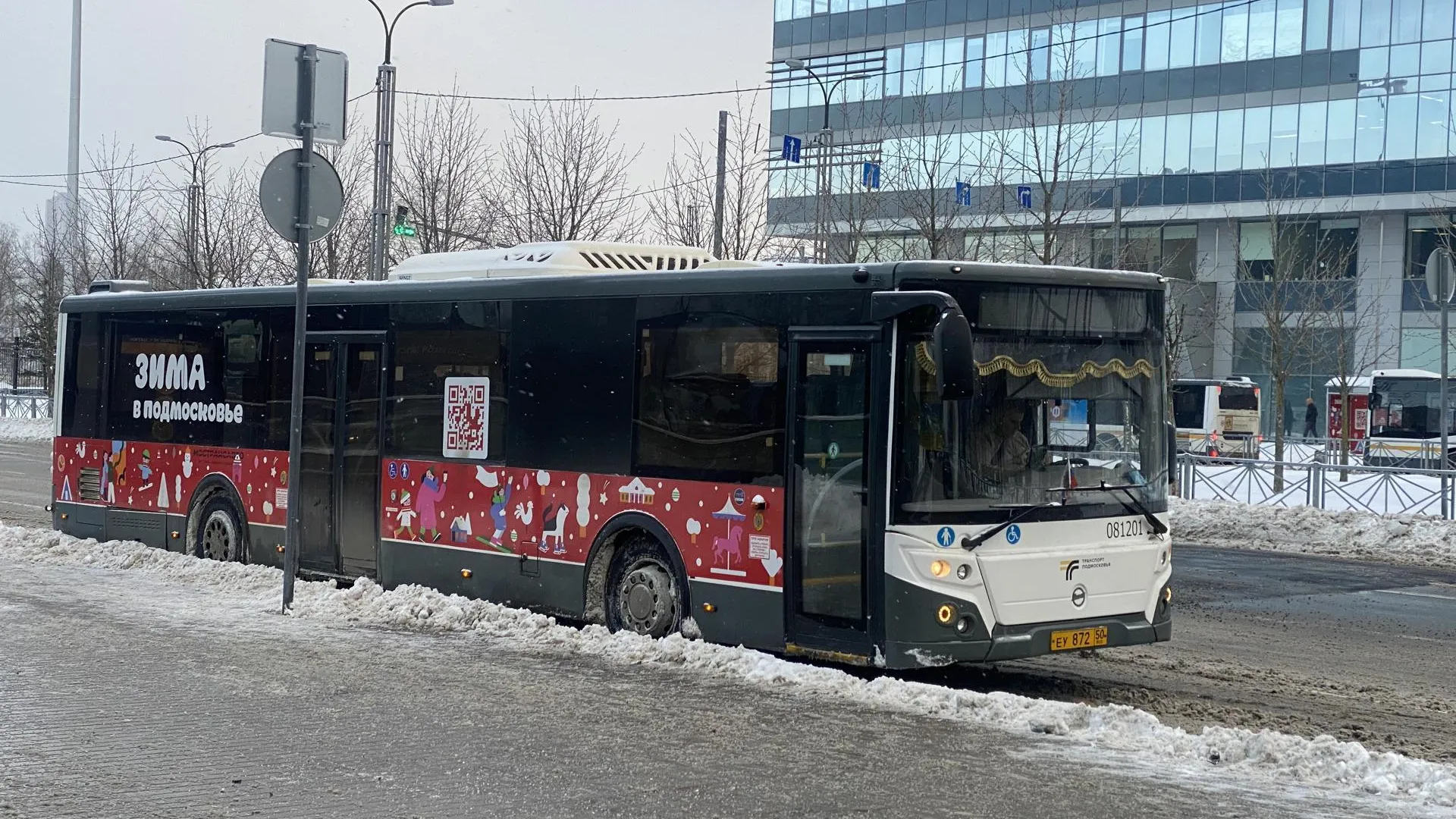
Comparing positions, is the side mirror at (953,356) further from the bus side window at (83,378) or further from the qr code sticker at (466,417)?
the bus side window at (83,378)

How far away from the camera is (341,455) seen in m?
13.0

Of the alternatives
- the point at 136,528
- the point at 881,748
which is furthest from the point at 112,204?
the point at 881,748

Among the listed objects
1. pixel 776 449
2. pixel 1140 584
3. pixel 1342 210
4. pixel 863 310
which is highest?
pixel 1342 210

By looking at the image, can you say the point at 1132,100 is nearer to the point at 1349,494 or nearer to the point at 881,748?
the point at 1349,494

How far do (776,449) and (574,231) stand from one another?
73.9ft

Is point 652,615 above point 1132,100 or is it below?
below

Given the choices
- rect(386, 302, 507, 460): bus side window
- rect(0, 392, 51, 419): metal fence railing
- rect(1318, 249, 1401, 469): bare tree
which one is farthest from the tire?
rect(0, 392, 51, 419): metal fence railing

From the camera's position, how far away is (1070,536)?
369 inches

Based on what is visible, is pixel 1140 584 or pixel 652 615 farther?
pixel 652 615

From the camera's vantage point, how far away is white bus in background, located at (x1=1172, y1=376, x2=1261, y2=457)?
170 feet

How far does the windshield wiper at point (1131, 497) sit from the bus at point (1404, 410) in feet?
132

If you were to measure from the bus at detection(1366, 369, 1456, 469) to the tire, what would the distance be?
39.8m

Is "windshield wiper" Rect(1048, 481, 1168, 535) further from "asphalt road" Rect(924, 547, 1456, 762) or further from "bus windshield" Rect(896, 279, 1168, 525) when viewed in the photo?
A: "asphalt road" Rect(924, 547, 1456, 762)

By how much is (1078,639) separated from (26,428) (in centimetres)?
4861
